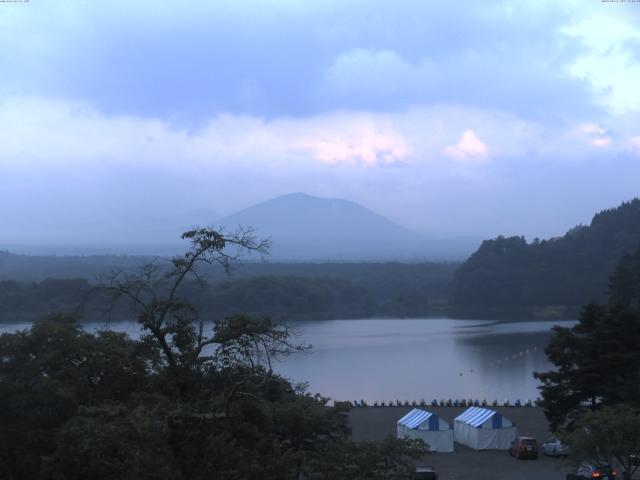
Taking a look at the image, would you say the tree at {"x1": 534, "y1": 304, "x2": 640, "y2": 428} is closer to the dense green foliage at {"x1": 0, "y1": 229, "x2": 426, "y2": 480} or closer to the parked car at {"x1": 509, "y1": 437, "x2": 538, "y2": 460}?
the parked car at {"x1": 509, "y1": 437, "x2": 538, "y2": 460}

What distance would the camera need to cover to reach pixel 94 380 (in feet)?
21.9

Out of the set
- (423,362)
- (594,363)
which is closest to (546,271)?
(423,362)

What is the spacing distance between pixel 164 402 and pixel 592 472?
552 centimetres

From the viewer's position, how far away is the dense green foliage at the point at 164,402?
11.8 feet

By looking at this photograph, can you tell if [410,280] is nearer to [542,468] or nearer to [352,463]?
[542,468]

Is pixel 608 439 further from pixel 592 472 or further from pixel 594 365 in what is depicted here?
pixel 594 365

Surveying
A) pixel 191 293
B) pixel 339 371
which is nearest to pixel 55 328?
pixel 339 371

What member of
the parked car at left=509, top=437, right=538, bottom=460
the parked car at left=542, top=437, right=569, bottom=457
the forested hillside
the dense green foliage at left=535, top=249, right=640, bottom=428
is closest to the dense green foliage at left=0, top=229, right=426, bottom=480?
the parked car at left=509, top=437, right=538, bottom=460

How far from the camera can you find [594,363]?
10.4 meters

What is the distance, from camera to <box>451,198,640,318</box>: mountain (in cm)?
4622

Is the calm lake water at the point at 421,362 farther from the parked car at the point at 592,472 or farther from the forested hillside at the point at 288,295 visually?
the parked car at the point at 592,472

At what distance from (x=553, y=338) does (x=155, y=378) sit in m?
7.67

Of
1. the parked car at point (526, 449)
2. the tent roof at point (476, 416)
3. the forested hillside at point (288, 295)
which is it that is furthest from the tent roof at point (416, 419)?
the forested hillside at point (288, 295)

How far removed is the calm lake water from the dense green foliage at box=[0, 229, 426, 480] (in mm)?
8478
